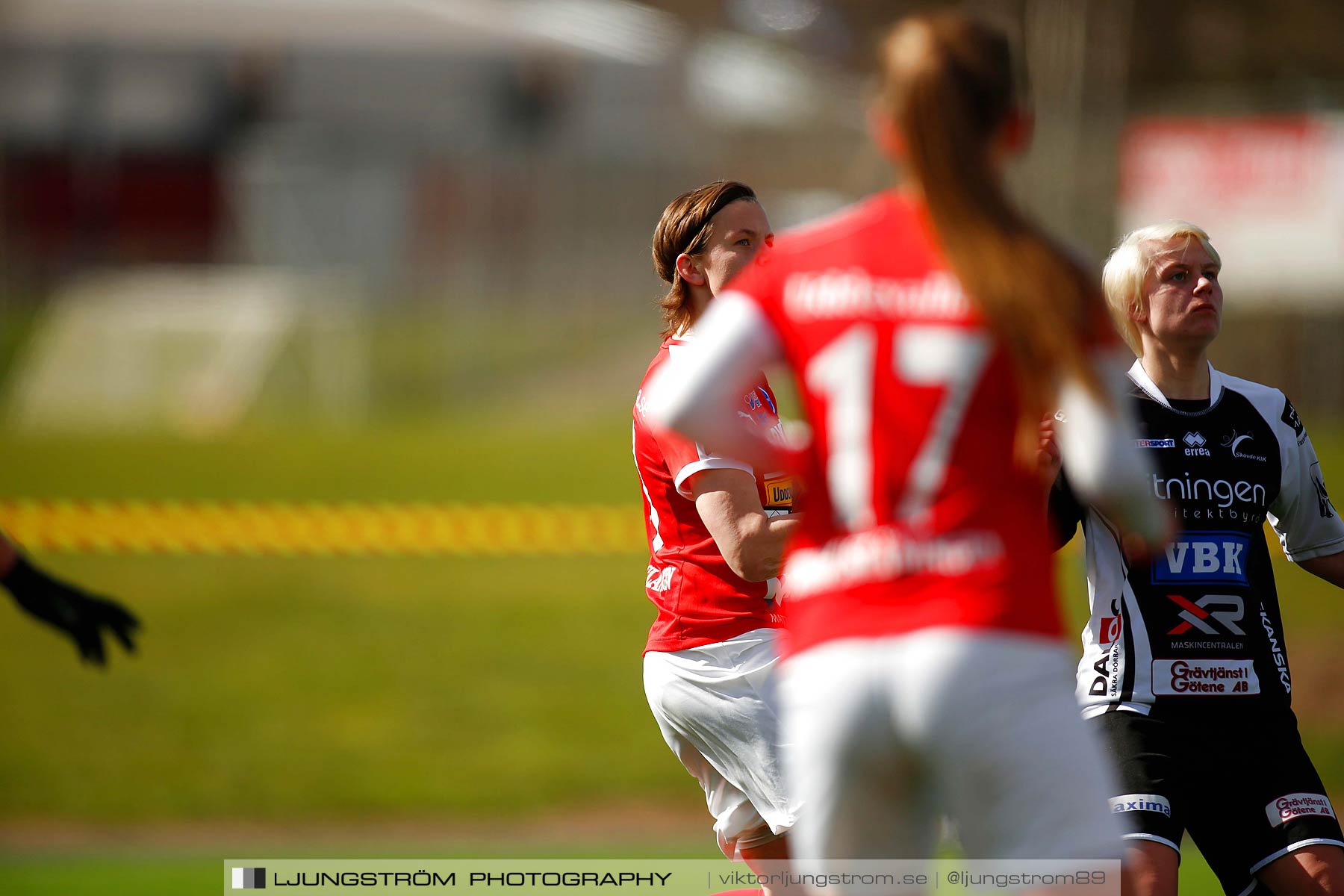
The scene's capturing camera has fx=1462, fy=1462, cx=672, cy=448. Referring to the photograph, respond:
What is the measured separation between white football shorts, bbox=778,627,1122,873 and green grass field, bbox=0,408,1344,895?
5.02m

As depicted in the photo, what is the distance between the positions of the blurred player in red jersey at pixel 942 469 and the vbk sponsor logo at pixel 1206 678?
137 cm

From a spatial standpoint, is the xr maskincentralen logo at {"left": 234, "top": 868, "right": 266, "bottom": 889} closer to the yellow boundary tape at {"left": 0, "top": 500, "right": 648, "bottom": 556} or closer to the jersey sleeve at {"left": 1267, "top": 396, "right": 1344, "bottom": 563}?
the jersey sleeve at {"left": 1267, "top": 396, "right": 1344, "bottom": 563}

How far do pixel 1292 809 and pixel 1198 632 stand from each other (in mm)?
447

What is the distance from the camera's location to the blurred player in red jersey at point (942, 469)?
2061mm

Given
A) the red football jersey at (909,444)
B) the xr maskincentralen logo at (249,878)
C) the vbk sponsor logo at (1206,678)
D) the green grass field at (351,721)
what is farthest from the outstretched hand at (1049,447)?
the green grass field at (351,721)

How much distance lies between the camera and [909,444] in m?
2.10

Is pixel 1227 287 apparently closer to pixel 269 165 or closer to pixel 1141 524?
pixel 269 165

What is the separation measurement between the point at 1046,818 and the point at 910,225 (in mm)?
875

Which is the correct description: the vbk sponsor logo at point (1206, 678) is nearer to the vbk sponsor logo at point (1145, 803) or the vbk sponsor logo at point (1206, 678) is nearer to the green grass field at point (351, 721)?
the vbk sponsor logo at point (1145, 803)

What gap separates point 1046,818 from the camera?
2059mm

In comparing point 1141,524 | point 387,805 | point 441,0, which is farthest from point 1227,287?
point 1141,524

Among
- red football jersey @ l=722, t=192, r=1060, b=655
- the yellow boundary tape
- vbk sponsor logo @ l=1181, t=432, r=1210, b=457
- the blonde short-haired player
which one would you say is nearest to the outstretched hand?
the blonde short-haired player

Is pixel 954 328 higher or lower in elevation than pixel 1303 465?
higher

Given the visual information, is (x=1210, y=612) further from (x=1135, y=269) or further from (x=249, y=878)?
(x=249, y=878)
